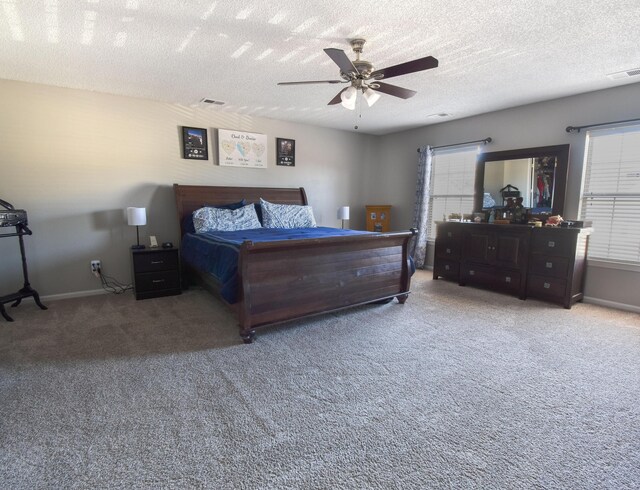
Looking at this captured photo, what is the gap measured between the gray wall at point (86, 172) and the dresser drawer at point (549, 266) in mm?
4225

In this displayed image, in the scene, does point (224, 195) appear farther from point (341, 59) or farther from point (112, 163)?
point (341, 59)

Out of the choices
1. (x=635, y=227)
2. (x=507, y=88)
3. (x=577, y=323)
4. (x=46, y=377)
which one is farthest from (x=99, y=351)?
(x=635, y=227)

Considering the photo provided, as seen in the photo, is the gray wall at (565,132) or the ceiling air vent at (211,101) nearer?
the gray wall at (565,132)

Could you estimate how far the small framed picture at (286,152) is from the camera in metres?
5.38

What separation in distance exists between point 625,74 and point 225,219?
185 inches

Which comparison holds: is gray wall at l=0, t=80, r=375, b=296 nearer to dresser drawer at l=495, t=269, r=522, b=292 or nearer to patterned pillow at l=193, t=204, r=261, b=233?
patterned pillow at l=193, t=204, r=261, b=233

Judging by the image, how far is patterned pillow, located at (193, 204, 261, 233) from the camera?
4.31 metres

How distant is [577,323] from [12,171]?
6.26 m

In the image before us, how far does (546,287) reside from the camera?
12.9 ft

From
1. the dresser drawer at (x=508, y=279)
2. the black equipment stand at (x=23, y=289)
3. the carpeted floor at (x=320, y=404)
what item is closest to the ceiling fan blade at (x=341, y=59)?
the carpeted floor at (x=320, y=404)

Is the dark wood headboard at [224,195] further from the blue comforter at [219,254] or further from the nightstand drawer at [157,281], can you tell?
the nightstand drawer at [157,281]

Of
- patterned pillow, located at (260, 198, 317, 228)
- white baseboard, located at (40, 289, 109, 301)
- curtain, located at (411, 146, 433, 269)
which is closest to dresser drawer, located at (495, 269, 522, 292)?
curtain, located at (411, 146, 433, 269)

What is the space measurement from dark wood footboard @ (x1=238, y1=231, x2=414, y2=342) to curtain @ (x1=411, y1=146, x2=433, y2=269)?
2043 millimetres

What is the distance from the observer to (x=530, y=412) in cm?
190
